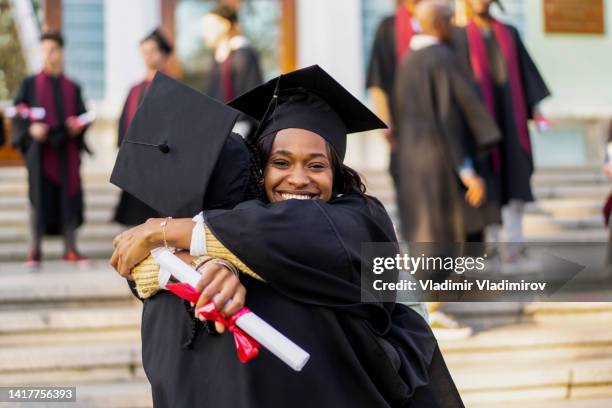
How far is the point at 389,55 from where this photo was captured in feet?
20.7

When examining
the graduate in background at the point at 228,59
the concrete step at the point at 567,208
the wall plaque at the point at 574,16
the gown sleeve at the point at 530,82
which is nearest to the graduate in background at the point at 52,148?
the graduate in background at the point at 228,59

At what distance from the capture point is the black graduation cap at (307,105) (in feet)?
6.94

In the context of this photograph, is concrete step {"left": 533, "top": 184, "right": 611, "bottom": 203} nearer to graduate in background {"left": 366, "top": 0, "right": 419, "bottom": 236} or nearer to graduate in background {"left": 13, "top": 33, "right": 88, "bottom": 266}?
graduate in background {"left": 366, "top": 0, "right": 419, "bottom": 236}

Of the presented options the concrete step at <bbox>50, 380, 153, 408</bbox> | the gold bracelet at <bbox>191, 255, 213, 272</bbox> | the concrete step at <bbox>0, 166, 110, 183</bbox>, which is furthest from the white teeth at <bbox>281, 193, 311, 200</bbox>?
the concrete step at <bbox>0, 166, 110, 183</bbox>

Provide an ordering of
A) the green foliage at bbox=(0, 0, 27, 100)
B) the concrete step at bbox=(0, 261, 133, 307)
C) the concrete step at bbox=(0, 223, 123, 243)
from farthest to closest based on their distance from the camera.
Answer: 1. the green foliage at bbox=(0, 0, 27, 100)
2. the concrete step at bbox=(0, 223, 123, 243)
3. the concrete step at bbox=(0, 261, 133, 307)

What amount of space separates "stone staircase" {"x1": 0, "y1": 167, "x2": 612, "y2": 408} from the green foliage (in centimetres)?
466

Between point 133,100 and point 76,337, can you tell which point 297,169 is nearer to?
point 76,337

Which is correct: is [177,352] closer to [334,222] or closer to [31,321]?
[334,222]

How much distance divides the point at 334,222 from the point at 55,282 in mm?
3637

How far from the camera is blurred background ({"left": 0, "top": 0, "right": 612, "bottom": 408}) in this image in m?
4.33

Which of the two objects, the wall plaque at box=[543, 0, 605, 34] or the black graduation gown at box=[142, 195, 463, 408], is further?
the wall plaque at box=[543, 0, 605, 34]

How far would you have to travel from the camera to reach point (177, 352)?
73.5 inches

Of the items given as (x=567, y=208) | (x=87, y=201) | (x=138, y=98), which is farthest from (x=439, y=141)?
(x=87, y=201)

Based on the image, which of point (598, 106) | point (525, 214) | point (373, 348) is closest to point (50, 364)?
point (373, 348)
